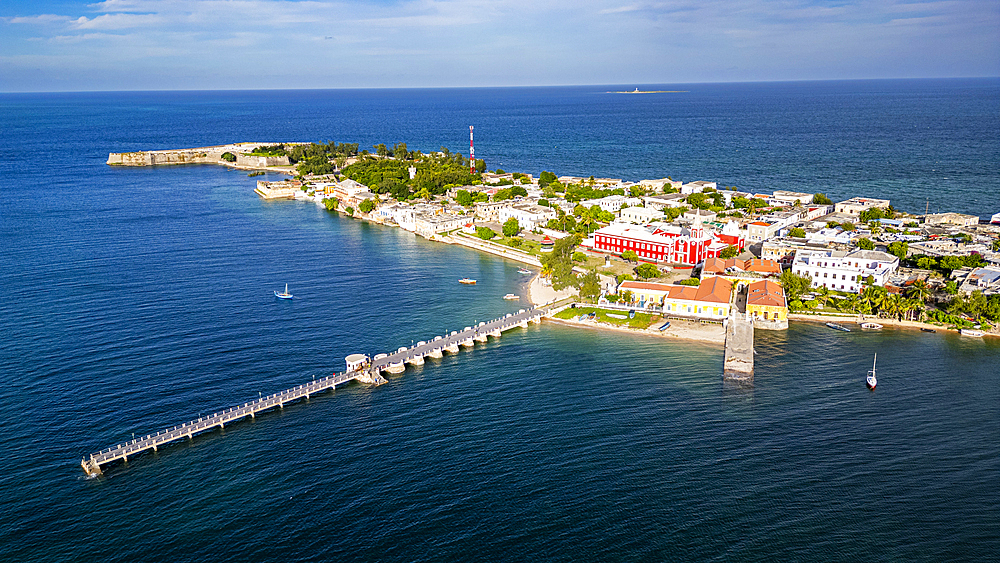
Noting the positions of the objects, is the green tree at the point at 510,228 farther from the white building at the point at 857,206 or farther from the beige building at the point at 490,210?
the white building at the point at 857,206

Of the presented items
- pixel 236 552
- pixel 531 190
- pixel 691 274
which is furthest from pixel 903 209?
pixel 236 552

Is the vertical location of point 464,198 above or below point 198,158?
below

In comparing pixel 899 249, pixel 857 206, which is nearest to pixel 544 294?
pixel 899 249

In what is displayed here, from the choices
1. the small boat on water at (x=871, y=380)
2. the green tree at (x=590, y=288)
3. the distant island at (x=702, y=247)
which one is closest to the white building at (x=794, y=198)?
the distant island at (x=702, y=247)

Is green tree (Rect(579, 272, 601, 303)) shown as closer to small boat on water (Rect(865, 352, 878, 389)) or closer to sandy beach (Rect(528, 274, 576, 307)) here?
sandy beach (Rect(528, 274, 576, 307))

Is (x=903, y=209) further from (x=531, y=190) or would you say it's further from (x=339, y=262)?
(x=339, y=262)

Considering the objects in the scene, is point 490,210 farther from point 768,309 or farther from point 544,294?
point 768,309
